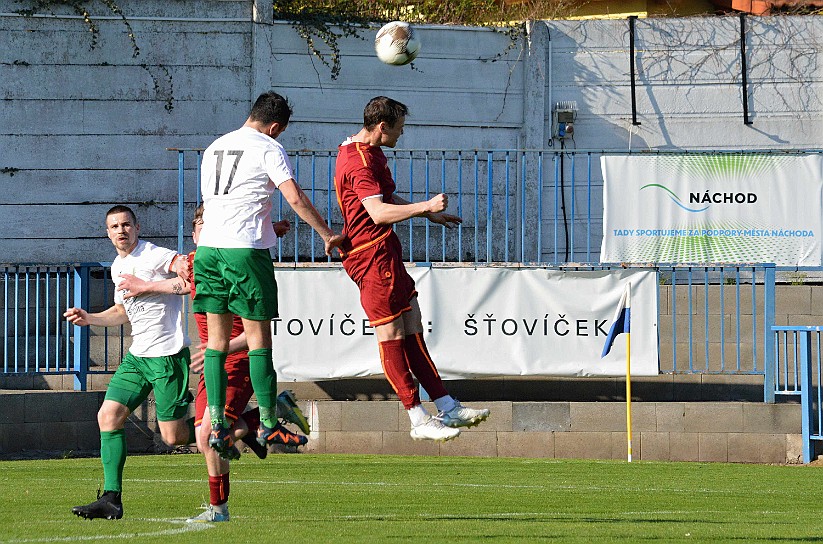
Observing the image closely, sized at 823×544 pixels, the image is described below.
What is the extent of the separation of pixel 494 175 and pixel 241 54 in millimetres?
3784

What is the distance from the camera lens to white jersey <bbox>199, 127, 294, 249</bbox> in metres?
6.92

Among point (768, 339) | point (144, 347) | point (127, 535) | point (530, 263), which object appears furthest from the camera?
point (530, 263)

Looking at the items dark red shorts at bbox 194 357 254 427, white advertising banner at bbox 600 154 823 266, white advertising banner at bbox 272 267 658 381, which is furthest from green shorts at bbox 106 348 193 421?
white advertising banner at bbox 600 154 823 266

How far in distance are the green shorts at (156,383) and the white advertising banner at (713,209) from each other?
7733 millimetres

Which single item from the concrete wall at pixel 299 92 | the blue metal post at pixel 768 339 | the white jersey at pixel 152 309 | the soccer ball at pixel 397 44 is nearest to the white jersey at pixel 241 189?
the white jersey at pixel 152 309

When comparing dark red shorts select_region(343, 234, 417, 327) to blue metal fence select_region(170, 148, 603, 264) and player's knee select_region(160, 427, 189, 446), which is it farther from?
blue metal fence select_region(170, 148, 603, 264)

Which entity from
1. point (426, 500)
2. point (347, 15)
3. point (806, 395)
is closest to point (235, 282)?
point (426, 500)

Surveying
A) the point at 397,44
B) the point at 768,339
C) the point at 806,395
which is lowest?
the point at 806,395

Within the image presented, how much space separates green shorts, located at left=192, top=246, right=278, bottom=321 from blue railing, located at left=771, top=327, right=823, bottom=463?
7.82 meters

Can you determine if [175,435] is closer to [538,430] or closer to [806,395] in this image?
[538,430]

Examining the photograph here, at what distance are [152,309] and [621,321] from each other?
6.65 metres

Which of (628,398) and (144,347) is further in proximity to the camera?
(628,398)

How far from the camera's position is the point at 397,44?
10547 mm

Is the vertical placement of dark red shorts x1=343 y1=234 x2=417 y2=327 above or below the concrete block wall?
above
